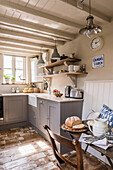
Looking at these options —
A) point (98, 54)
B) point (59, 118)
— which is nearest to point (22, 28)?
point (98, 54)

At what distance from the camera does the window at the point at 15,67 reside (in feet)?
14.5

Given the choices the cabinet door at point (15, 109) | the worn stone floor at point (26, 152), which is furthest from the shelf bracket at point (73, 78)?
the cabinet door at point (15, 109)

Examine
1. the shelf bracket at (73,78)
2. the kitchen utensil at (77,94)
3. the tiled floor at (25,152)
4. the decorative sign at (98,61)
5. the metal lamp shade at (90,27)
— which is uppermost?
the metal lamp shade at (90,27)

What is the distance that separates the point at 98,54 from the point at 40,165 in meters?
2.16

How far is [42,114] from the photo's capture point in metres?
2.95

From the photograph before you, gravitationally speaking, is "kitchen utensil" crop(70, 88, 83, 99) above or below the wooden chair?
above

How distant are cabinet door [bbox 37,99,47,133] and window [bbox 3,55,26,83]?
1.99m

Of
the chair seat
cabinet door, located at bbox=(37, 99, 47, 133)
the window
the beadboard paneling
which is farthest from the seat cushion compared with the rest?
the window

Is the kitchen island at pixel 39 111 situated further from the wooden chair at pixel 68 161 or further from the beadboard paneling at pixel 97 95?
the wooden chair at pixel 68 161

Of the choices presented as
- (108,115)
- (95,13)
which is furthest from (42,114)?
(95,13)

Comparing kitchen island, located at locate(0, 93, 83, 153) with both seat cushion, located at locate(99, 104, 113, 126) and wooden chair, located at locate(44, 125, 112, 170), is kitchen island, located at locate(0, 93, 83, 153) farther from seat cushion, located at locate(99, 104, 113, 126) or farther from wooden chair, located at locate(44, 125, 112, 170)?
wooden chair, located at locate(44, 125, 112, 170)

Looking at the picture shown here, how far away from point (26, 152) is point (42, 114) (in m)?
0.87

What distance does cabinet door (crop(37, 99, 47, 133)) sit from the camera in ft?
9.23

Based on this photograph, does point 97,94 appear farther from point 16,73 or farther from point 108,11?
point 16,73
